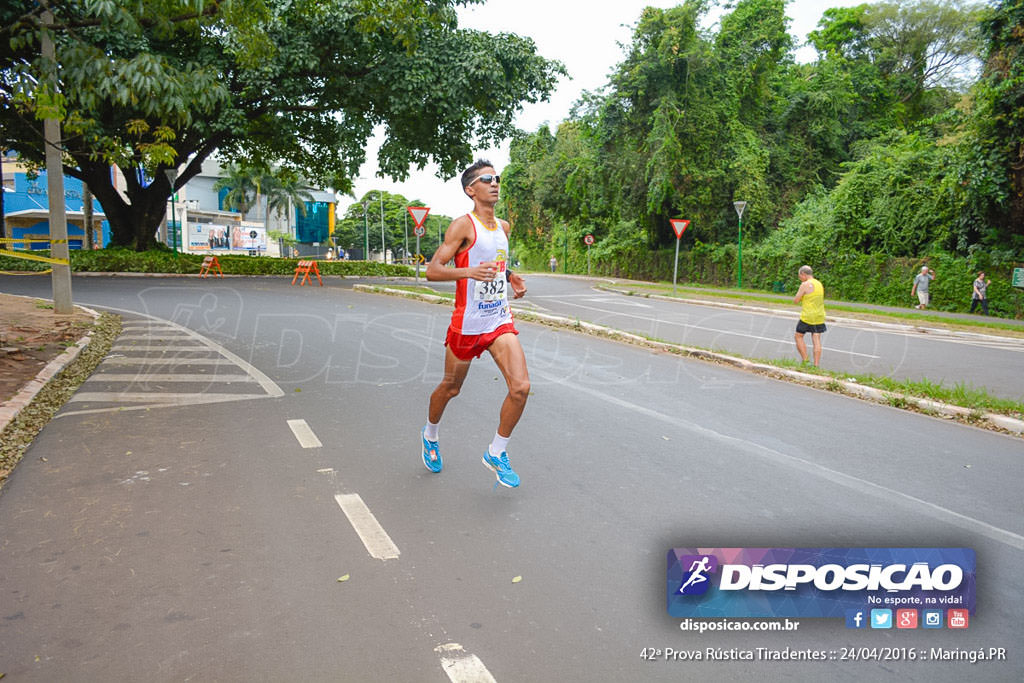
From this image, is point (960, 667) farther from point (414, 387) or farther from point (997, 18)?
point (997, 18)

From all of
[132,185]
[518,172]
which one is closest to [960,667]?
[132,185]

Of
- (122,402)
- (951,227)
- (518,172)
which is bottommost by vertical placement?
(122,402)

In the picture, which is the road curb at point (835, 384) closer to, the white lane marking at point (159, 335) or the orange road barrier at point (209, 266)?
the white lane marking at point (159, 335)

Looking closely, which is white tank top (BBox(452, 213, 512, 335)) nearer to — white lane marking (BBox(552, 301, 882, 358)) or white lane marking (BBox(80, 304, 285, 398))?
white lane marking (BBox(80, 304, 285, 398))

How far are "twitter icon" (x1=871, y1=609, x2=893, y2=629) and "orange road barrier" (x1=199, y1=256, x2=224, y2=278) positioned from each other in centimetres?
2818

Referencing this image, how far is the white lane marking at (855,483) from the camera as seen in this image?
14.0ft

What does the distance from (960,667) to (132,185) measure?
104 ft

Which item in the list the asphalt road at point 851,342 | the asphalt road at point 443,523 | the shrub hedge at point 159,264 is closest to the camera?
the asphalt road at point 443,523

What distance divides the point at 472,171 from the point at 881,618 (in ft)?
11.1

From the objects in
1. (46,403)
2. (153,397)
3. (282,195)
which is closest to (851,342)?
(153,397)

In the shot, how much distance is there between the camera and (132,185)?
2920 centimetres

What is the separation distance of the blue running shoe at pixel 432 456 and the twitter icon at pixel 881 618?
290 centimetres

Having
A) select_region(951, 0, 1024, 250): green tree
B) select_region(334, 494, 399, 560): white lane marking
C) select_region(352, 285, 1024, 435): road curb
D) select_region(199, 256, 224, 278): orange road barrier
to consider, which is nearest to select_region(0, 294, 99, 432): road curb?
select_region(334, 494, 399, 560): white lane marking

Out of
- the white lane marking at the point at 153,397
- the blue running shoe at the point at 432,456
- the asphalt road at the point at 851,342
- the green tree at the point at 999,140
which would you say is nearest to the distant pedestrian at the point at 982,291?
the green tree at the point at 999,140
